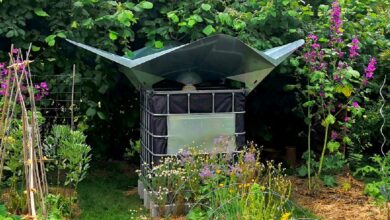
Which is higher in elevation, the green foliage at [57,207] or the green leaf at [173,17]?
the green leaf at [173,17]

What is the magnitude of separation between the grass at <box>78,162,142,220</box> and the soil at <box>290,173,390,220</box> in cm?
A: 177

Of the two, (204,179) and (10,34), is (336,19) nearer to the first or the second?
(204,179)

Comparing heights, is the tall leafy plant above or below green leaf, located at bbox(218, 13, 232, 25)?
below

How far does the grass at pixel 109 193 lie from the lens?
5.58 meters

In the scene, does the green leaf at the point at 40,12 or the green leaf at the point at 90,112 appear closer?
the green leaf at the point at 40,12

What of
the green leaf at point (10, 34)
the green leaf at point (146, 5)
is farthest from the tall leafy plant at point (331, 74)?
the green leaf at point (10, 34)

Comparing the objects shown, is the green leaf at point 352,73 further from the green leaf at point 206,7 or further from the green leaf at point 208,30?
the green leaf at point 206,7

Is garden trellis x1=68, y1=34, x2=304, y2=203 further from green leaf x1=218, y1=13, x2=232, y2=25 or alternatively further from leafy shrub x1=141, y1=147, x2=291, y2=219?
green leaf x1=218, y1=13, x2=232, y2=25

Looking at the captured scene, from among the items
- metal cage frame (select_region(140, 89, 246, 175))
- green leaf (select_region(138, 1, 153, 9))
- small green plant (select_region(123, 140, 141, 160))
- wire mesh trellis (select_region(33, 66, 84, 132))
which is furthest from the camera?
small green plant (select_region(123, 140, 141, 160))

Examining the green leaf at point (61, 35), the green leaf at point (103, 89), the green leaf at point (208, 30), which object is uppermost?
the green leaf at point (208, 30)

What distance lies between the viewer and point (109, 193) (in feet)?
21.0

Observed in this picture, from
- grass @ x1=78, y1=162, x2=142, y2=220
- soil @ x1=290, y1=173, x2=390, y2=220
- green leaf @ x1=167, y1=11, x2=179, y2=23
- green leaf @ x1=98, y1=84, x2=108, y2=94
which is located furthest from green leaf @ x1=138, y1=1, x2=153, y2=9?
soil @ x1=290, y1=173, x2=390, y2=220

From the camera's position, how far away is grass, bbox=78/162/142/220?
5.58 m

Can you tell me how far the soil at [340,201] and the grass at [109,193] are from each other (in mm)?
1768
